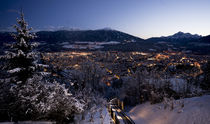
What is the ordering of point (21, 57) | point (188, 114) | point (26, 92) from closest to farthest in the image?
point (26, 92) < point (21, 57) < point (188, 114)

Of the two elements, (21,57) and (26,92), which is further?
(21,57)

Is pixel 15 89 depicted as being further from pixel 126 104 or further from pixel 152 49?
pixel 152 49

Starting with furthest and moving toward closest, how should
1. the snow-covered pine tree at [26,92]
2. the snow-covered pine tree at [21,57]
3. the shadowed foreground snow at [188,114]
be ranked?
the snow-covered pine tree at [21,57], the shadowed foreground snow at [188,114], the snow-covered pine tree at [26,92]

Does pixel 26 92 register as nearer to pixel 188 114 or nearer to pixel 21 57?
pixel 21 57

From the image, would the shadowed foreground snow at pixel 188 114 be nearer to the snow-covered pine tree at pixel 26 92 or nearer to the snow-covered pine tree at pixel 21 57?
A: the snow-covered pine tree at pixel 26 92

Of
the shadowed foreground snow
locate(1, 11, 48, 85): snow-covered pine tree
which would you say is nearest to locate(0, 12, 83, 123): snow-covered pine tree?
locate(1, 11, 48, 85): snow-covered pine tree

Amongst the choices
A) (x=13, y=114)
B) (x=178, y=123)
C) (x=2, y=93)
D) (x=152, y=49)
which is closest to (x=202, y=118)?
(x=178, y=123)

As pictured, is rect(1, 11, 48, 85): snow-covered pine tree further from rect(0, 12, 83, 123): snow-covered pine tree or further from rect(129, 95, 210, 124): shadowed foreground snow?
rect(129, 95, 210, 124): shadowed foreground snow

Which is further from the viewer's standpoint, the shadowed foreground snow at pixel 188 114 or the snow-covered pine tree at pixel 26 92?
the shadowed foreground snow at pixel 188 114

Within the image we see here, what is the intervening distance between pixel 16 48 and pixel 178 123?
1909 cm

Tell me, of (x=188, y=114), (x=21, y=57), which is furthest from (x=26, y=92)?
(x=188, y=114)

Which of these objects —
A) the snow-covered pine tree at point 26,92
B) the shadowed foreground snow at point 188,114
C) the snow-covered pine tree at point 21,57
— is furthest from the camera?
the snow-covered pine tree at point 21,57

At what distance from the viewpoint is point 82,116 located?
15570mm

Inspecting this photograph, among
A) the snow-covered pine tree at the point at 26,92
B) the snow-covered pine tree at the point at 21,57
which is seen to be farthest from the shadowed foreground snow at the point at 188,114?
the snow-covered pine tree at the point at 21,57
